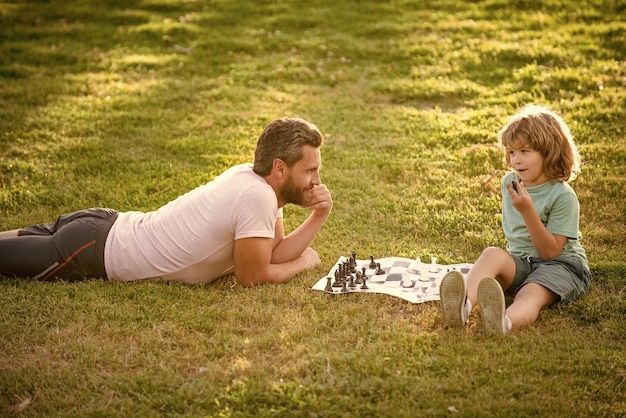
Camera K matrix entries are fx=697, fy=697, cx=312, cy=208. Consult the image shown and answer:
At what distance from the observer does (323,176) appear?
28.8 ft

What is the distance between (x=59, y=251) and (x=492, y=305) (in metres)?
3.56

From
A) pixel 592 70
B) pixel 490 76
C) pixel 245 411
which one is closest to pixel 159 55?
pixel 490 76

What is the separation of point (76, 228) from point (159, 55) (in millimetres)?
8154

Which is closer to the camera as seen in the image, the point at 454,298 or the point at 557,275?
the point at 454,298

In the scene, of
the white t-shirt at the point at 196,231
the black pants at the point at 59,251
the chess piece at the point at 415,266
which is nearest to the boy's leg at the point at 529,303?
the chess piece at the point at 415,266

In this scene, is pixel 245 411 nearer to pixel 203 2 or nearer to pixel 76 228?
pixel 76 228

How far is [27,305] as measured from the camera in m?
5.56

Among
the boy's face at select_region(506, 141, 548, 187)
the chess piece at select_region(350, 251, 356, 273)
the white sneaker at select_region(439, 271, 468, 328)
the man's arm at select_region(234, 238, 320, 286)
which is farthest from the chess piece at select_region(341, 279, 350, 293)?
the boy's face at select_region(506, 141, 548, 187)

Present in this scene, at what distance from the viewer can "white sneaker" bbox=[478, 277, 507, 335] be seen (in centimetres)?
474

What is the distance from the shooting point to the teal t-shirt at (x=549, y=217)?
5586 mm

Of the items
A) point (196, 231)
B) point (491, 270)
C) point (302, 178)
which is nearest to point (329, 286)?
point (302, 178)

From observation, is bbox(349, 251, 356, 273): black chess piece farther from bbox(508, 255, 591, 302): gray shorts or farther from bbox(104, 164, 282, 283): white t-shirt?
bbox(508, 255, 591, 302): gray shorts

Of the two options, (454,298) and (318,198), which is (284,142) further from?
(454,298)

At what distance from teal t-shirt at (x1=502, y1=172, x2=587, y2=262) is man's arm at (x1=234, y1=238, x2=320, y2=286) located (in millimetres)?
1850
